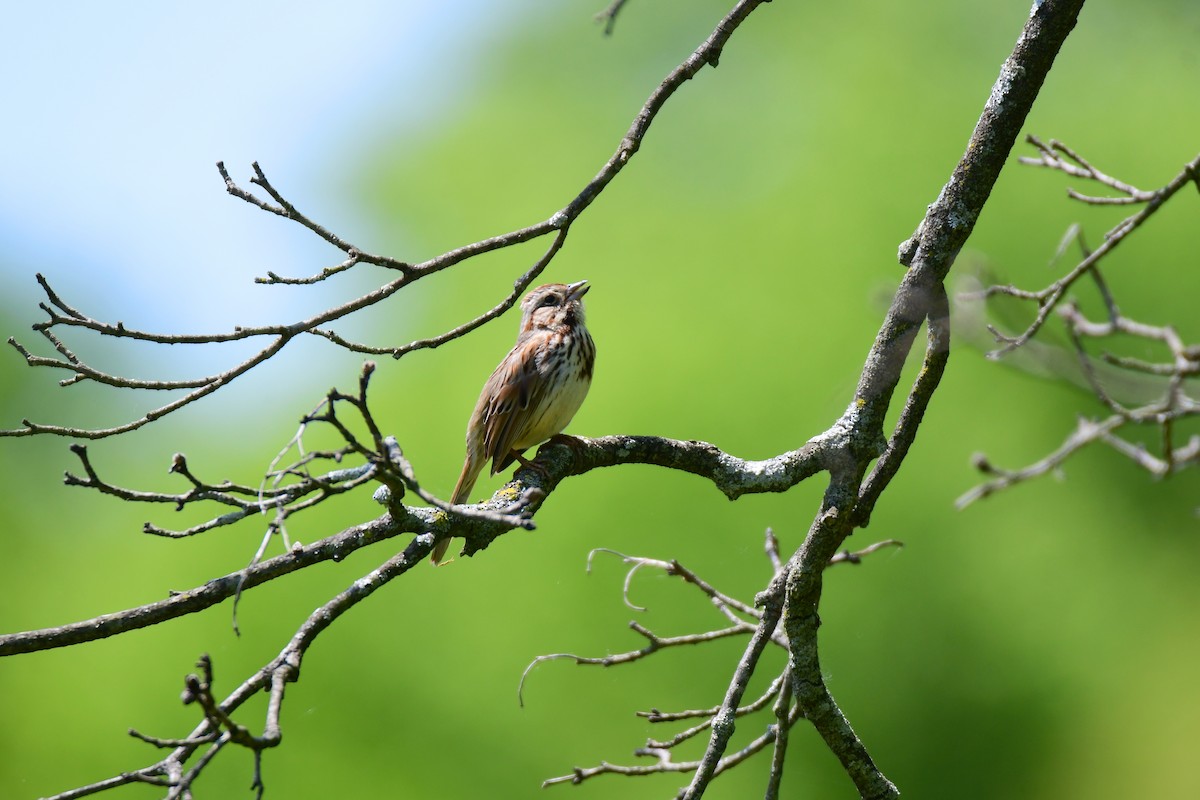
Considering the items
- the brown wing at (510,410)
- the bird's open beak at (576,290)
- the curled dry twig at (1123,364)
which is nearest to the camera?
the curled dry twig at (1123,364)

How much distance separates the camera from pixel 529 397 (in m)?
4.17

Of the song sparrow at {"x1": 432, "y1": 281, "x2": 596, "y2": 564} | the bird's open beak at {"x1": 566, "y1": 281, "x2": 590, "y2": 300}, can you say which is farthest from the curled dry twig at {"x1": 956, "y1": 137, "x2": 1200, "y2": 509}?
the bird's open beak at {"x1": 566, "y1": 281, "x2": 590, "y2": 300}

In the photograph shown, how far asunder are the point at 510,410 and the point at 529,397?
9cm

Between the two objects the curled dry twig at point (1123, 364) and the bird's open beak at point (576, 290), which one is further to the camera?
the bird's open beak at point (576, 290)

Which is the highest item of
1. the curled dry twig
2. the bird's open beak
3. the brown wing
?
the bird's open beak

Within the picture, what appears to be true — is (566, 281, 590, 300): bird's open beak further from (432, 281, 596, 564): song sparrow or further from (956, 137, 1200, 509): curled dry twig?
(956, 137, 1200, 509): curled dry twig

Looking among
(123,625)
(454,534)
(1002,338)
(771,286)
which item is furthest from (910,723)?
(123,625)

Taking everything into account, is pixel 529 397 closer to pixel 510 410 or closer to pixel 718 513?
pixel 510 410

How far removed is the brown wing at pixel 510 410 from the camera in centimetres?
411

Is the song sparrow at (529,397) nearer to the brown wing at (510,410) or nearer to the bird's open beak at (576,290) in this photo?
the brown wing at (510,410)

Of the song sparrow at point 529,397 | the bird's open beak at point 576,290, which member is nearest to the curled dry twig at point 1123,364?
the song sparrow at point 529,397

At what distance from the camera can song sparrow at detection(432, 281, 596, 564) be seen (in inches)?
162

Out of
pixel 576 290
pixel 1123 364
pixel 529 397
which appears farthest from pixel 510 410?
pixel 1123 364

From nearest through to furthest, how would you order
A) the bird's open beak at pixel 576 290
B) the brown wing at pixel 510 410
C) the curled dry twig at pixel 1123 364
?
the curled dry twig at pixel 1123 364
the brown wing at pixel 510 410
the bird's open beak at pixel 576 290
